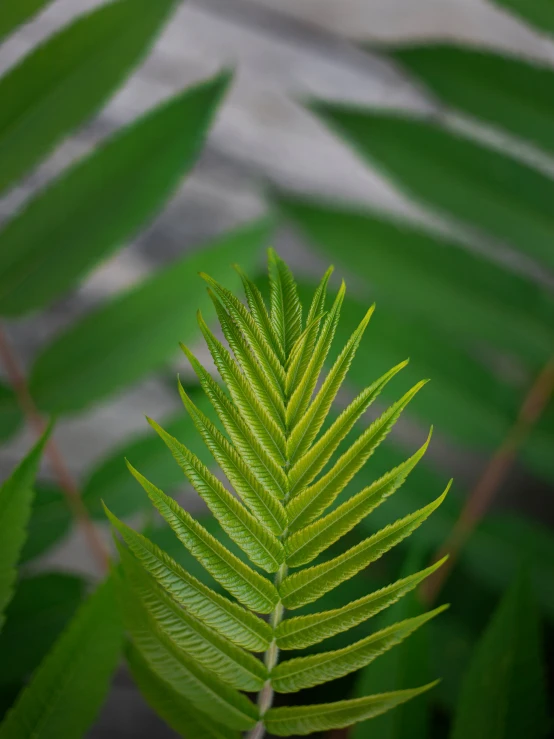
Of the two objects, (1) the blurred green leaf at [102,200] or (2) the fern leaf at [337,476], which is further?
(1) the blurred green leaf at [102,200]

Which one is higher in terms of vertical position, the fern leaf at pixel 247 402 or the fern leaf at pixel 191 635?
the fern leaf at pixel 247 402

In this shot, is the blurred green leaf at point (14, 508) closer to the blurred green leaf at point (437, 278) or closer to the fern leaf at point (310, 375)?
the fern leaf at point (310, 375)

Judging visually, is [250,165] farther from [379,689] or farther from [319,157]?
[379,689]

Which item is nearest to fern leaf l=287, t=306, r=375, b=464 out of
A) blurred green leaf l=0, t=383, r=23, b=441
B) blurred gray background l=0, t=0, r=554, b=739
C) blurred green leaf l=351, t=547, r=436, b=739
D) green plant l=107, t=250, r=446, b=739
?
green plant l=107, t=250, r=446, b=739

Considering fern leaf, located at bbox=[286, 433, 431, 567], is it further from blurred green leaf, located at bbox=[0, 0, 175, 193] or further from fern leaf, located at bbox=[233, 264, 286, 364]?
blurred green leaf, located at bbox=[0, 0, 175, 193]

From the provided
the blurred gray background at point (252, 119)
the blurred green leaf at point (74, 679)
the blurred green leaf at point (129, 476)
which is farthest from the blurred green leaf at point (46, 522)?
the blurred gray background at point (252, 119)

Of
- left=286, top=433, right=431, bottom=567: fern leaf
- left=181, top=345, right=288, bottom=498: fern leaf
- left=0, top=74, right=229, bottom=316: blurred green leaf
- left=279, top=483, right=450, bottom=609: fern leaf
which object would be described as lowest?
left=279, top=483, right=450, bottom=609: fern leaf

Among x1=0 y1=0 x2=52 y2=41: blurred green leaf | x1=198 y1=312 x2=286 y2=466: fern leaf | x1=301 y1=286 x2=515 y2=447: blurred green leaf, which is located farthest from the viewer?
x1=301 y1=286 x2=515 y2=447: blurred green leaf

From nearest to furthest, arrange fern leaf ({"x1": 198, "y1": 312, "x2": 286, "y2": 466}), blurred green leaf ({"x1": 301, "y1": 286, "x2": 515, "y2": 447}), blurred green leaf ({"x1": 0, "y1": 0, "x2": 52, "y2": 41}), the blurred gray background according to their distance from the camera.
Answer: fern leaf ({"x1": 198, "y1": 312, "x2": 286, "y2": 466})
blurred green leaf ({"x1": 0, "y1": 0, "x2": 52, "y2": 41})
blurred green leaf ({"x1": 301, "y1": 286, "x2": 515, "y2": 447})
the blurred gray background
